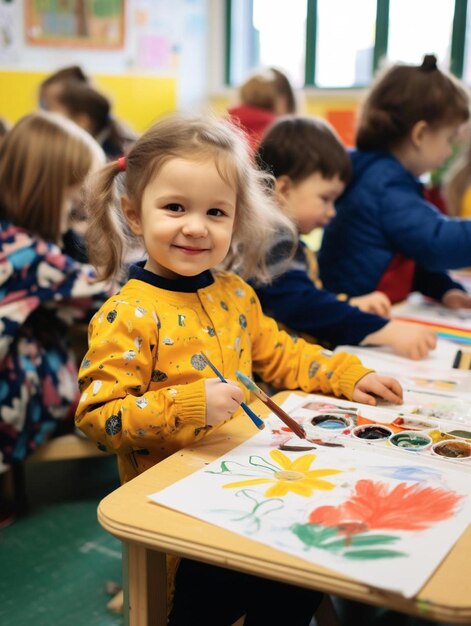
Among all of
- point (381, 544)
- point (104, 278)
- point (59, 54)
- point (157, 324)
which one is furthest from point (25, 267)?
point (59, 54)

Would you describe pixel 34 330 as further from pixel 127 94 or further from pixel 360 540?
pixel 127 94

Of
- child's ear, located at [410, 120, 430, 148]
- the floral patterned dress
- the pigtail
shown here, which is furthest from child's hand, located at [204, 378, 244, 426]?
child's ear, located at [410, 120, 430, 148]

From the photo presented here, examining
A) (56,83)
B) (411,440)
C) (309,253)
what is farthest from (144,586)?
(56,83)

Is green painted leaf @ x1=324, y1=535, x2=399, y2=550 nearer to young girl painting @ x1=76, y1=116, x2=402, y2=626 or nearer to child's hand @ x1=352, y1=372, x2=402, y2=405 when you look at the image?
young girl painting @ x1=76, y1=116, x2=402, y2=626

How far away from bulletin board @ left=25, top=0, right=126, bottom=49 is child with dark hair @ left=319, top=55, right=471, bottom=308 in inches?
112

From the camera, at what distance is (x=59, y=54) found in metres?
4.26

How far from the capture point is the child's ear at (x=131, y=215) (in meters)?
1.09

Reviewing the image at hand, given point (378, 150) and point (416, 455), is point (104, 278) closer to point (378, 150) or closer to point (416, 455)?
point (416, 455)

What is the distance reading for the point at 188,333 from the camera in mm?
1012

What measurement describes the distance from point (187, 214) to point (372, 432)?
38cm

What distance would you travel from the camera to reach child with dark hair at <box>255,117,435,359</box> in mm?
1415

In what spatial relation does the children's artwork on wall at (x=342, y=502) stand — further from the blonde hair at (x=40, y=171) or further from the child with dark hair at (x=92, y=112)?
the child with dark hair at (x=92, y=112)

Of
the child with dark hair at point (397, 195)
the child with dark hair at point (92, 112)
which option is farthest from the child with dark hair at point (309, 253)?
the child with dark hair at point (92, 112)

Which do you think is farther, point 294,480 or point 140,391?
point 140,391
